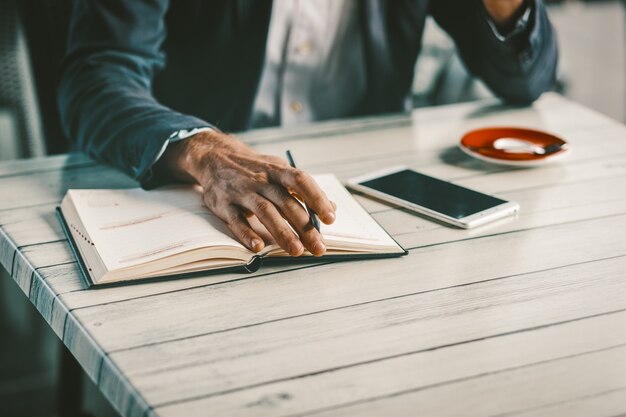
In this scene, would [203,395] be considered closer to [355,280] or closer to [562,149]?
[355,280]

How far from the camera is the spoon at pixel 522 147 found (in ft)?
4.13

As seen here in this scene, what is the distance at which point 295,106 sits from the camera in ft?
5.48

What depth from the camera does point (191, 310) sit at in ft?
2.64

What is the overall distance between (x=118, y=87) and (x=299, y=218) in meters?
0.50

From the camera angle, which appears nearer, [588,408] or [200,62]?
[588,408]

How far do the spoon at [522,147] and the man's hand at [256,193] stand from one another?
46 centimetres

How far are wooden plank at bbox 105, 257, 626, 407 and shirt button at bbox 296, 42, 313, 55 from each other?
0.89m

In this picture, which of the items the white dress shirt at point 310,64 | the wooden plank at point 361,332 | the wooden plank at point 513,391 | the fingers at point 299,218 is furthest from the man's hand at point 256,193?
the white dress shirt at point 310,64

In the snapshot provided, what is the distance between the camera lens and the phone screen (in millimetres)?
1046

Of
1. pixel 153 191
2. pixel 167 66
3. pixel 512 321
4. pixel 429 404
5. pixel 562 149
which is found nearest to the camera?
pixel 429 404

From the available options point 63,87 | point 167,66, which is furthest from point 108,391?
point 167,66

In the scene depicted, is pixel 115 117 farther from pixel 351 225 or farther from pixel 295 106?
pixel 295 106

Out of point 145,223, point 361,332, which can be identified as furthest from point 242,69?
point 361,332

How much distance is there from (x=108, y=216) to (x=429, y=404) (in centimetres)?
49
